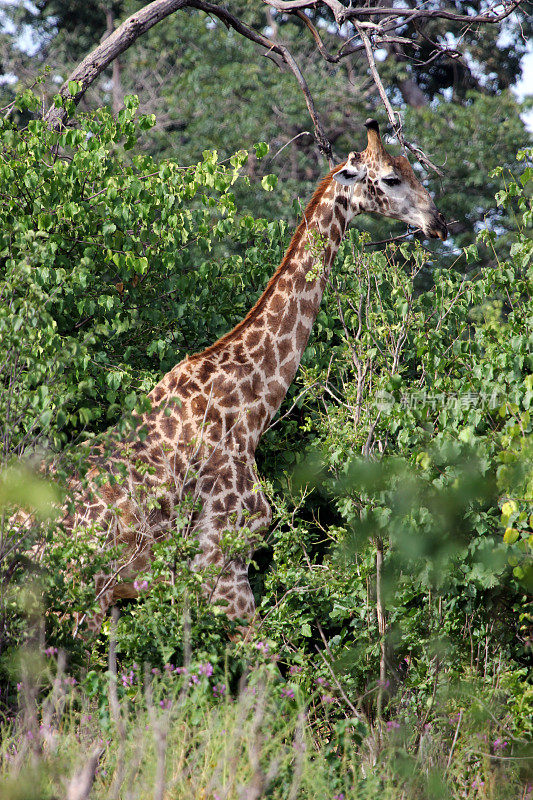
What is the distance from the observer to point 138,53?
20.3m

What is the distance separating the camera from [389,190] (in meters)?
7.53

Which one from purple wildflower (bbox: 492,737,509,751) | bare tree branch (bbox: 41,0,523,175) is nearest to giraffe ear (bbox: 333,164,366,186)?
bare tree branch (bbox: 41,0,523,175)

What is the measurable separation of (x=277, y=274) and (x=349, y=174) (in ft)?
3.19

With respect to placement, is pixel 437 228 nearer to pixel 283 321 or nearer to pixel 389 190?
pixel 389 190

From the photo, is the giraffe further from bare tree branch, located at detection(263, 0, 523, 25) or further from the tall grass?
bare tree branch, located at detection(263, 0, 523, 25)

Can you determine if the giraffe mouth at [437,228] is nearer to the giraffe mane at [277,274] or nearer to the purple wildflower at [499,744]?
the giraffe mane at [277,274]

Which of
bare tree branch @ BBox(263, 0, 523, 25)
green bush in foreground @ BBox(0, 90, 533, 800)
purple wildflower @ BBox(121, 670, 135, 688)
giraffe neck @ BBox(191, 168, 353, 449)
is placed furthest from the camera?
bare tree branch @ BBox(263, 0, 523, 25)

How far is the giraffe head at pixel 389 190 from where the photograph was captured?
7492 mm

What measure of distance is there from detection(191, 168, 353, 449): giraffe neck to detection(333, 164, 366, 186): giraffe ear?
131 millimetres

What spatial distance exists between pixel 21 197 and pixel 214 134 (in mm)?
10612

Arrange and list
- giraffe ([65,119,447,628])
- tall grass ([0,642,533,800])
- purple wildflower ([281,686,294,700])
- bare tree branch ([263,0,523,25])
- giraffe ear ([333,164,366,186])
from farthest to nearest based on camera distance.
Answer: bare tree branch ([263,0,523,25])
giraffe ear ([333,164,366,186])
giraffe ([65,119,447,628])
purple wildflower ([281,686,294,700])
tall grass ([0,642,533,800])

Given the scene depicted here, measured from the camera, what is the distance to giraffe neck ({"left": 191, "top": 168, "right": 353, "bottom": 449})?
6926 millimetres

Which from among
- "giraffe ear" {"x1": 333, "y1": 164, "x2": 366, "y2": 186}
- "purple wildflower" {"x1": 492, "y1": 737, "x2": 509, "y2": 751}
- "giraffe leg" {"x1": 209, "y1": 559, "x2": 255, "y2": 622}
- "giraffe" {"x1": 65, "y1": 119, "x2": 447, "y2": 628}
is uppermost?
"giraffe ear" {"x1": 333, "y1": 164, "x2": 366, "y2": 186}

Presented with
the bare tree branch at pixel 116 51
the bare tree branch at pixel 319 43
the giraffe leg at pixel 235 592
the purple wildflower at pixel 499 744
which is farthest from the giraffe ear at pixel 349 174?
the purple wildflower at pixel 499 744
